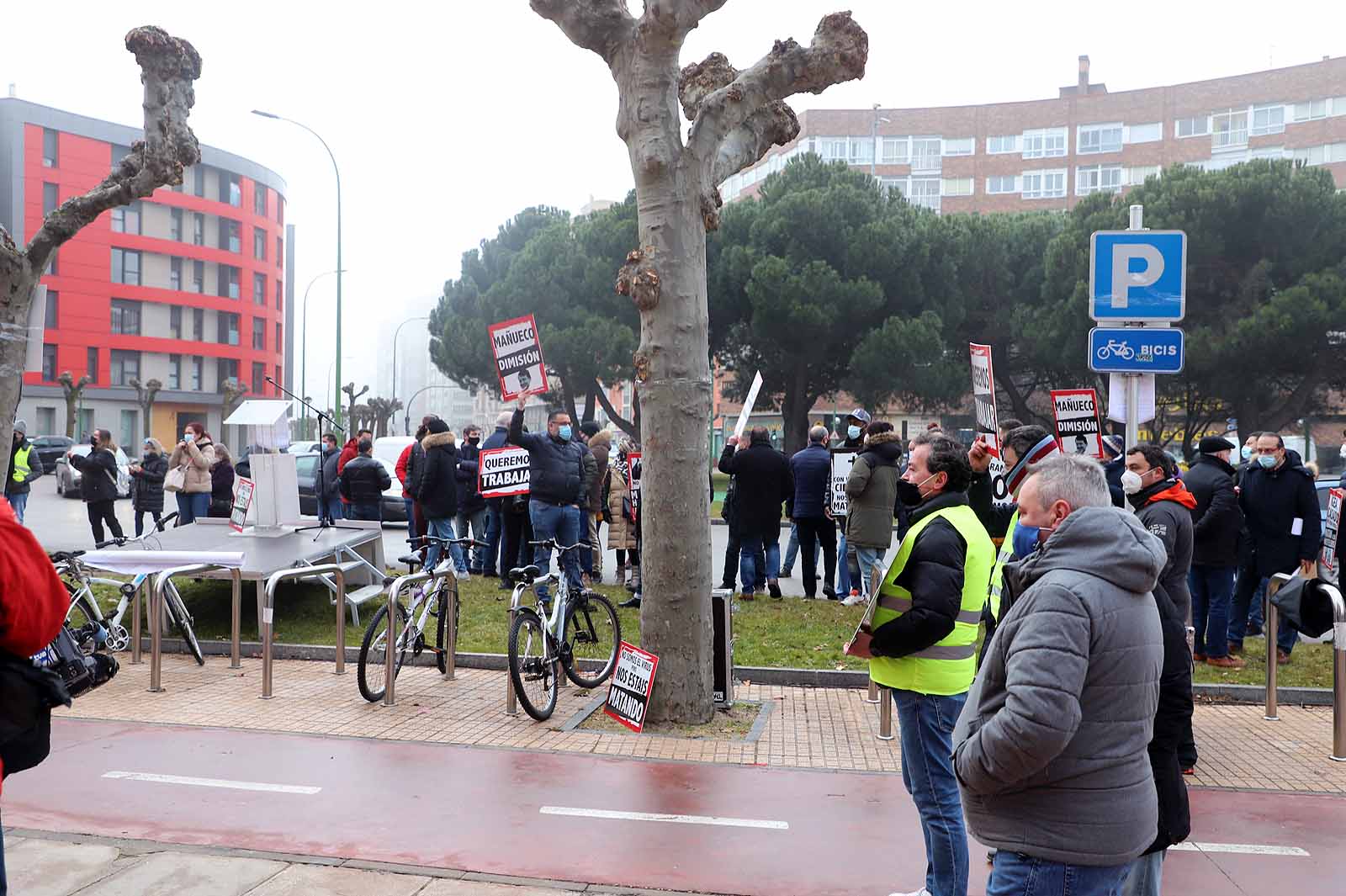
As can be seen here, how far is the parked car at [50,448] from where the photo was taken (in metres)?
39.3

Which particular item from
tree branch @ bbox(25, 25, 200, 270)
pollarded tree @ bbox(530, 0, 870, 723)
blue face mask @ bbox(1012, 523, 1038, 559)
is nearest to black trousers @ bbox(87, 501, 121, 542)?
tree branch @ bbox(25, 25, 200, 270)

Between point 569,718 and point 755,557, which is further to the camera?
point 755,557

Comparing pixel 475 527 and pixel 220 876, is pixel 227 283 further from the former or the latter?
pixel 220 876

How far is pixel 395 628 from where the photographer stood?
8.47 m

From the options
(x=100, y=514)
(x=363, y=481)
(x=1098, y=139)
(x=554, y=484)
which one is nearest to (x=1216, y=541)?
(x=554, y=484)

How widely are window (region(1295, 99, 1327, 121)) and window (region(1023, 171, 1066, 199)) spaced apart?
40.9 ft

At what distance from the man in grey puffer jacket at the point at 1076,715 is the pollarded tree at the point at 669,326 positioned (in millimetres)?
4744

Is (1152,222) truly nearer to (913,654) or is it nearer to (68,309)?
(913,654)

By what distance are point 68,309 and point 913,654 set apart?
232 ft

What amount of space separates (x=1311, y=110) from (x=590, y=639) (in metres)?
65.4

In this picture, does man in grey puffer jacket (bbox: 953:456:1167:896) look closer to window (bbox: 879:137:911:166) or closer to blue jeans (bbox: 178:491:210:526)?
blue jeans (bbox: 178:491:210:526)

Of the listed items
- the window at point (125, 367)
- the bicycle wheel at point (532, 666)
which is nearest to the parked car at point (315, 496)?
the bicycle wheel at point (532, 666)

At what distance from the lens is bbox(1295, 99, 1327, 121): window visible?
6095cm

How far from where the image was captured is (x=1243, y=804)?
20.3 feet
